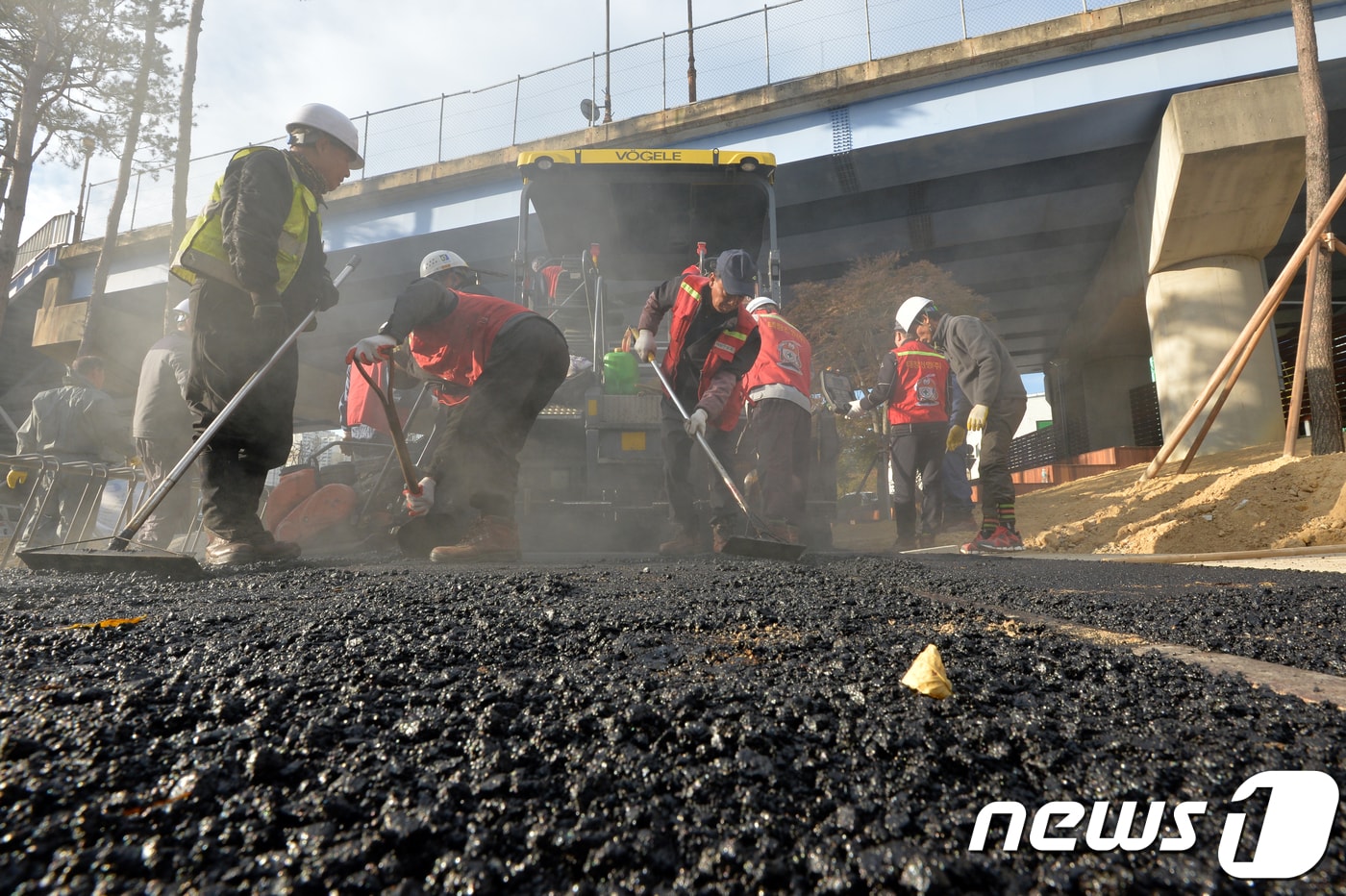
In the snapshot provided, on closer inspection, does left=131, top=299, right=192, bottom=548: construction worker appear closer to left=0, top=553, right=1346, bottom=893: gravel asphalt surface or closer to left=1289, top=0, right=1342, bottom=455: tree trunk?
left=0, top=553, right=1346, bottom=893: gravel asphalt surface

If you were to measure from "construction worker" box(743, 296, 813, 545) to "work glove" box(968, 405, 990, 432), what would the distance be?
1079mm

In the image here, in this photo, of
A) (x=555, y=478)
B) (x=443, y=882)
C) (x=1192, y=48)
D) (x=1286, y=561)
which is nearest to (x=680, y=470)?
(x=555, y=478)

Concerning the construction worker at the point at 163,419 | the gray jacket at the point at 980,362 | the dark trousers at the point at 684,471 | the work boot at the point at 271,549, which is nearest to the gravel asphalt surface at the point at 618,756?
the work boot at the point at 271,549

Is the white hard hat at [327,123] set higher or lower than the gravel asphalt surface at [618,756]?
higher

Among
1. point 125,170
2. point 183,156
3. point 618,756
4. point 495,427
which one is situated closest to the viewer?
point 618,756

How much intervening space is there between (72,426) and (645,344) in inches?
199

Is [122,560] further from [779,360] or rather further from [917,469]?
[917,469]

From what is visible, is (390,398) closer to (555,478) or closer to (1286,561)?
(555,478)

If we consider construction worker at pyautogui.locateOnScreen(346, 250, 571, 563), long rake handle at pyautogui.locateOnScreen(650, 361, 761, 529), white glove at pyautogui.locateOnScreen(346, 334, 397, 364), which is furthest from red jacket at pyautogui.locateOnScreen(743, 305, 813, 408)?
white glove at pyautogui.locateOnScreen(346, 334, 397, 364)

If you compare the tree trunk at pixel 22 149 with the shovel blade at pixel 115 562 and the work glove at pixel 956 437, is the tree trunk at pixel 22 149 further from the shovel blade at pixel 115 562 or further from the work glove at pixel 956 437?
the work glove at pixel 956 437

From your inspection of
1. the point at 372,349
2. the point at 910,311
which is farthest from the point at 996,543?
the point at 372,349

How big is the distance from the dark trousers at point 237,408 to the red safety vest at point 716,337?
229cm

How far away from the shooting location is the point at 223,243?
10.0 ft

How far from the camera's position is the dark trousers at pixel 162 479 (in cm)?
456
